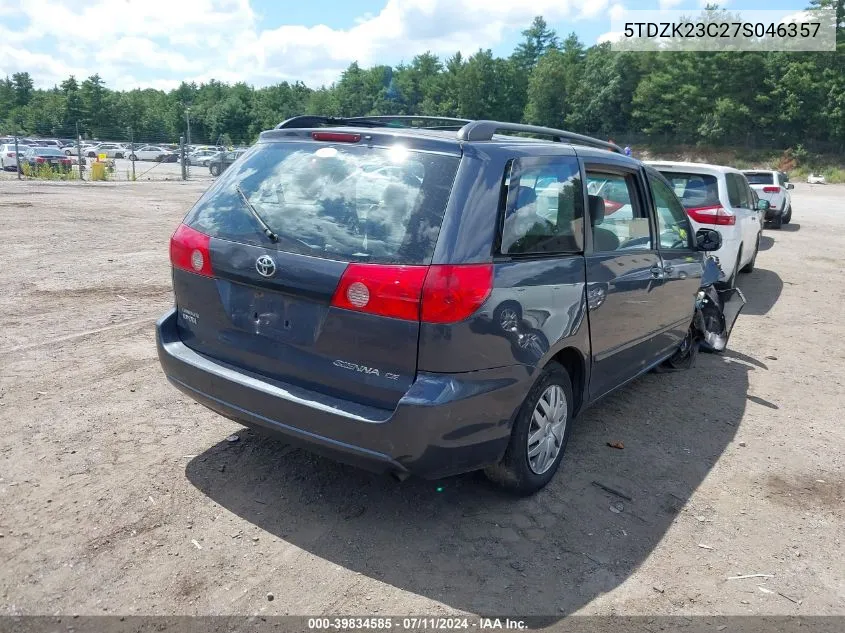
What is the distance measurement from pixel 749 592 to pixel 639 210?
258 centimetres

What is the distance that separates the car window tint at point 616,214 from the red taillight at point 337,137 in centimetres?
144

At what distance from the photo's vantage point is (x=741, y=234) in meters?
9.52

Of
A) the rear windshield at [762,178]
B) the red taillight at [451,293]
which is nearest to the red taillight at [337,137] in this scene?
the red taillight at [451,293]

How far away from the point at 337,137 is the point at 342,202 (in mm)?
451

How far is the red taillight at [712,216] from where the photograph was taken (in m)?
9.02

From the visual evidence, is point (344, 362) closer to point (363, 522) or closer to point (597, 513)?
→ point (363, 522)

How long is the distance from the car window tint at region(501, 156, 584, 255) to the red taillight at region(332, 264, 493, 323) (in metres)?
0.35

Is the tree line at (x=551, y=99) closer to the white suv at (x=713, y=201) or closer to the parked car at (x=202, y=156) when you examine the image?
the parked car at (x=202, y=156)

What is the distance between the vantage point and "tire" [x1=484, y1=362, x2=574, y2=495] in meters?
3.54

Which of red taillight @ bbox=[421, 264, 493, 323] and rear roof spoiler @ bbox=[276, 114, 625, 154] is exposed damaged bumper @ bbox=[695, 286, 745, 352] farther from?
red taillight @ bbox=[421, 264, 493, 323]

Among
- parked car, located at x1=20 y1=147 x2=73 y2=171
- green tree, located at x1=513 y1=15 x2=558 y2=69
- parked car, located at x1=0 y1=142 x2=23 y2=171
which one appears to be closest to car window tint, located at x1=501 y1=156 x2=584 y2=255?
parked car, located at x1=20 y1=147 x2=73 y2=171

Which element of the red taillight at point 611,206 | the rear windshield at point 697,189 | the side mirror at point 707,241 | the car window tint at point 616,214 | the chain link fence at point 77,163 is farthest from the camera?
the chain link fence at point 77,163

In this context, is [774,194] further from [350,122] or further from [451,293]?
[451,293]

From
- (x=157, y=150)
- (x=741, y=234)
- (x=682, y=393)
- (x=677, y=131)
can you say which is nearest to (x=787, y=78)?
(x=677, y=131)
